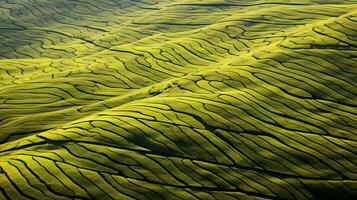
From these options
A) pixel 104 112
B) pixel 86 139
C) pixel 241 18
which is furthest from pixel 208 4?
pixel 86 139

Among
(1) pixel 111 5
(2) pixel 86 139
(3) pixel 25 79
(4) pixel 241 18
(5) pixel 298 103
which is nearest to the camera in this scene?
(2) pixel 86 139

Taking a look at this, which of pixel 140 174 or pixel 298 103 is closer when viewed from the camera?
pixel 140 174

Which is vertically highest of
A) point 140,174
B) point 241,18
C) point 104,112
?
point 241,18

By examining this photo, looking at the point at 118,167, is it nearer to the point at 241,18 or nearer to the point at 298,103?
the point at 298,103

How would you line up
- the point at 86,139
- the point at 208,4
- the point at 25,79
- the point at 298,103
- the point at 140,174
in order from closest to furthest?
the point at 140,174 → the point at 86,139 → the point at 298,103 → the point at 25,79 → the point at 208,4

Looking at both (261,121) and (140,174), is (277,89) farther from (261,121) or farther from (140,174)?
(140,174)

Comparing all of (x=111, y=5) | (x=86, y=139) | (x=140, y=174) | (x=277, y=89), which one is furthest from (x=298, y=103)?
(x=111, y=5)

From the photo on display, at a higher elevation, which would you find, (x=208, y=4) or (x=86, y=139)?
(x=208, y=4)
